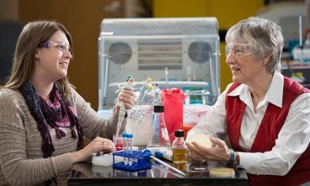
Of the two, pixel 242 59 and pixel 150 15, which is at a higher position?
pixel 150 15

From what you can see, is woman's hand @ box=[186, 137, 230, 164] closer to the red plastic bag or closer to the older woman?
the older woman

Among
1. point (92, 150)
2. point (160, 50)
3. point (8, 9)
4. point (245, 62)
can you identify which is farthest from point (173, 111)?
point (8, 9)

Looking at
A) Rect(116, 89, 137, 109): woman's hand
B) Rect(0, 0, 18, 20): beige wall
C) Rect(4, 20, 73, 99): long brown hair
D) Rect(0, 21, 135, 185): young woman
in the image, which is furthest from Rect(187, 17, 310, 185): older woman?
Rect(0, 0, 18, 20): beige wall

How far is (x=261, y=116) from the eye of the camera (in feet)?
7.52

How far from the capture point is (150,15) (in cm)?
535

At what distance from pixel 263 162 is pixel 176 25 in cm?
156

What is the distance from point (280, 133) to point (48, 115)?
2.91ft

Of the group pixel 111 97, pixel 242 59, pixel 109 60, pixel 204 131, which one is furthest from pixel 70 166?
pixel 109 60

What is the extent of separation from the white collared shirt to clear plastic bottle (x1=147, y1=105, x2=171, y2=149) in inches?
4.0

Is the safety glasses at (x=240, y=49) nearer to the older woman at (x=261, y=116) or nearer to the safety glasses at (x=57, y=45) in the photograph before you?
the older woman at (x=261, y=116)

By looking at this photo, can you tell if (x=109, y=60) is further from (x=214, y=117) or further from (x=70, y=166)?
(x=70, y=166)

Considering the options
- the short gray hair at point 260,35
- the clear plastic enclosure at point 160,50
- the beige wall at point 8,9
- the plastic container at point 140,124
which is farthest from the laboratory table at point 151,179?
the beige wall at point 8,9

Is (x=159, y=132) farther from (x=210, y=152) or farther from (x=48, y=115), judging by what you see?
(x=48, y=115)

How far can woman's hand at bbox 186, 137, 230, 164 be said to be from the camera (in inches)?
81.1
